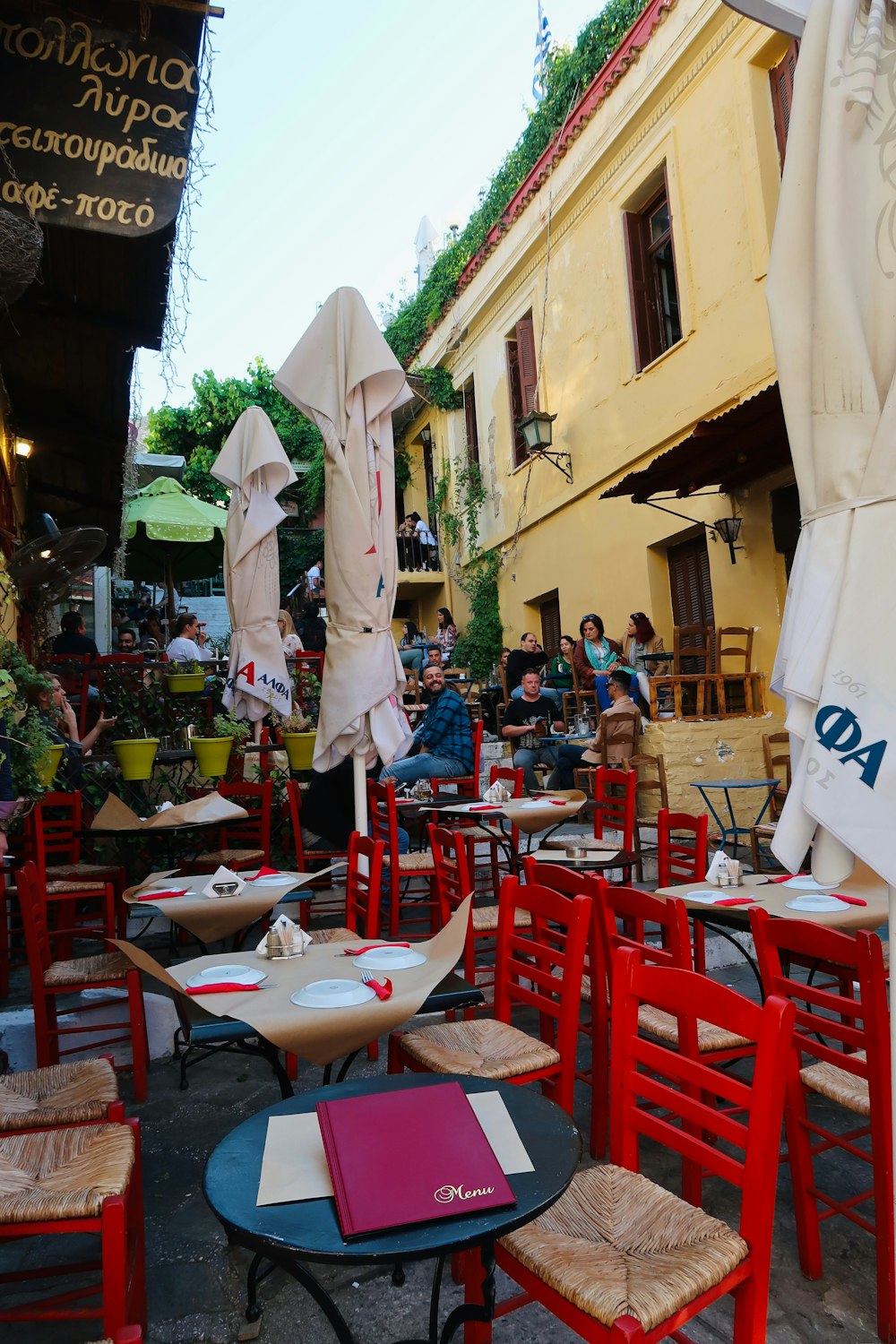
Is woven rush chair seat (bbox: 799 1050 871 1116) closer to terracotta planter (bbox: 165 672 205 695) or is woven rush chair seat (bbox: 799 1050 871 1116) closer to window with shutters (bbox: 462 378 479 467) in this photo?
terracotta planter (bbox: 165 672 205 695)

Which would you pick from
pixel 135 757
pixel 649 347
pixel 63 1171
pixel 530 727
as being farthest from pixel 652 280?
pixel 63 1171

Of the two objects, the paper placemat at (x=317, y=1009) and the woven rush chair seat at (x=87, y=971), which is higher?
the paper placemat at (x=317, y=1009)

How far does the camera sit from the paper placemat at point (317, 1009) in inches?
88.0

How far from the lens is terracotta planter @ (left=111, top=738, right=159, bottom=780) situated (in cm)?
576

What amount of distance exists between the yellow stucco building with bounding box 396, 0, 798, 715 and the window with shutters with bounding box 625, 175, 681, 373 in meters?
0.03

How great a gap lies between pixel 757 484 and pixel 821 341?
753 centimetres

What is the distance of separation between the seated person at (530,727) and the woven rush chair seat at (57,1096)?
6786mm

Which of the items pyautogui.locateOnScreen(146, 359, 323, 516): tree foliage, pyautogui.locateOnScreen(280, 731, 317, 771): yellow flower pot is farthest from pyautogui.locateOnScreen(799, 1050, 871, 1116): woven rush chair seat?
pyautogui.locateOnScreen(146, 359, 323, 516): tree foliage

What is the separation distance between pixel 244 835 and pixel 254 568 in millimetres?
2170

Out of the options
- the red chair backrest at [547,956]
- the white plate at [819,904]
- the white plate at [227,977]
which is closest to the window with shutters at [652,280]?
the white plate at [819,904]

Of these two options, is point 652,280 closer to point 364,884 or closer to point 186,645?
point 186,645

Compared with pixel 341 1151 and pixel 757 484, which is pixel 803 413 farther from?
pixel 757 484

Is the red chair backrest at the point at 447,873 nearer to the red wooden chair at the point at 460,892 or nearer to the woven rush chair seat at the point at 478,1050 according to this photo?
→ the red wooden chair at the point at 460,892

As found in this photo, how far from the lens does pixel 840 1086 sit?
242 centimetres
